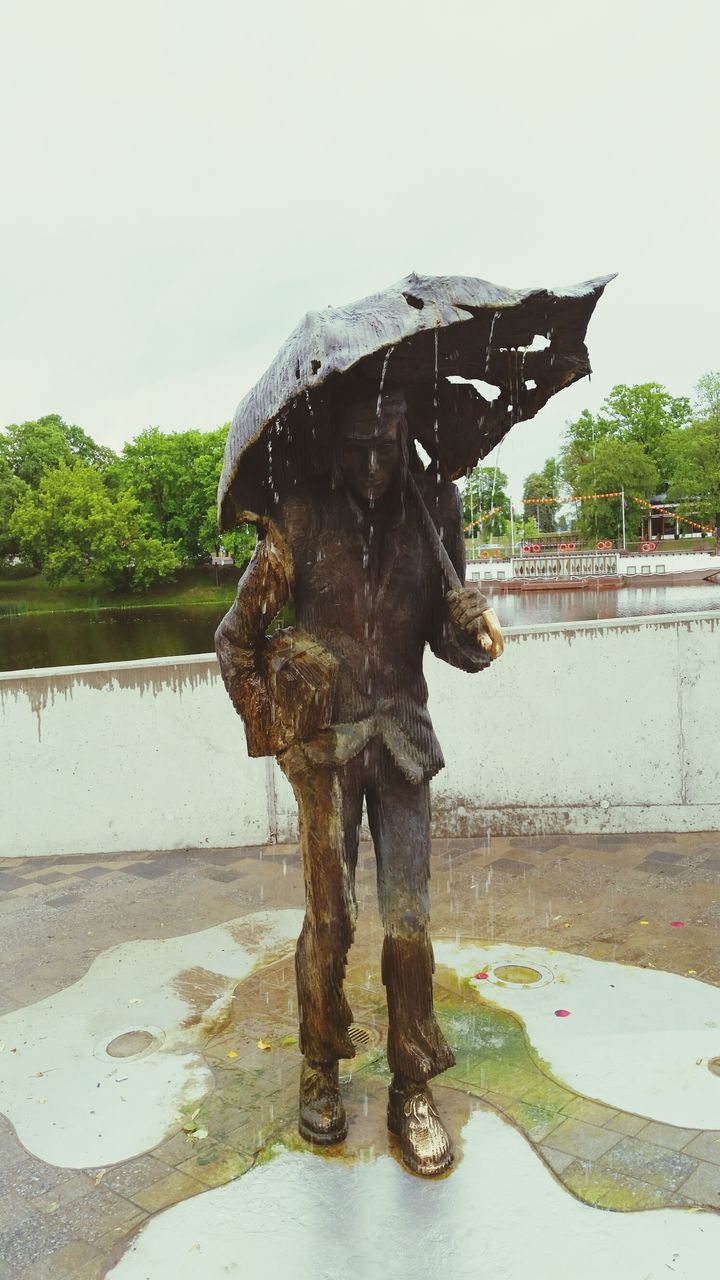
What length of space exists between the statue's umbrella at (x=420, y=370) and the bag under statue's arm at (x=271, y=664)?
0.66 ft

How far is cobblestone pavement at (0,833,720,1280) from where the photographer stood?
119 inches

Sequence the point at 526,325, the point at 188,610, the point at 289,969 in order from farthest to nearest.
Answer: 1. the point at 188,610
2. the point at 289,969
3. the point at 526,325

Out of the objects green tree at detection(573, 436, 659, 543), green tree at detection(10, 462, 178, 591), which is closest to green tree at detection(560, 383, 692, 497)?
green tree at detection(573, 436, 659, 543)

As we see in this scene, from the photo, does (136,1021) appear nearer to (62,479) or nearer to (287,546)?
(287,546)

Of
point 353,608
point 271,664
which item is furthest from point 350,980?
point 353,608

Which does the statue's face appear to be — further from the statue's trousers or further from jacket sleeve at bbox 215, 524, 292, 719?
the statue's trousers

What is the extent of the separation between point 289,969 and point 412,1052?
1632mm

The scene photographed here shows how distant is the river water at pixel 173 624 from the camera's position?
26.1 meters

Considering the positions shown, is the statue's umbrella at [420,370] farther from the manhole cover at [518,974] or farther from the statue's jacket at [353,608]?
the manhole cover at [518,974]

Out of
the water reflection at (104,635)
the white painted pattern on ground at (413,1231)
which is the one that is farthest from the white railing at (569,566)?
the white painted pattern on ground at (413,1231)

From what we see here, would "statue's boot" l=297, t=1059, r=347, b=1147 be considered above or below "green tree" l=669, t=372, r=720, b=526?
below

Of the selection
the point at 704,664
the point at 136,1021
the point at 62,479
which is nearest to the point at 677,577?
the point at 62,479

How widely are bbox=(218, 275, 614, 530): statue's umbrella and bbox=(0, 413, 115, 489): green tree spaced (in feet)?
215

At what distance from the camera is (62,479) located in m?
61.4
